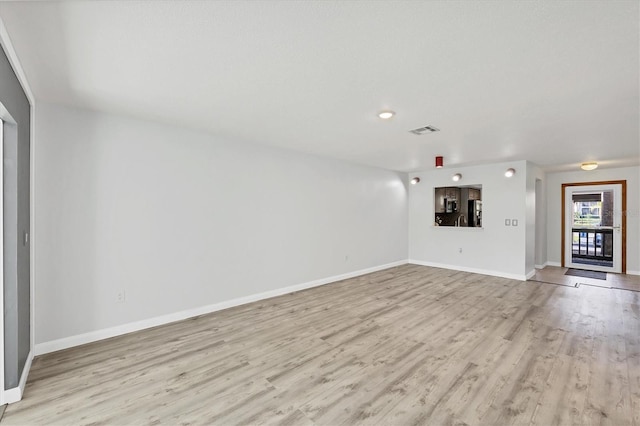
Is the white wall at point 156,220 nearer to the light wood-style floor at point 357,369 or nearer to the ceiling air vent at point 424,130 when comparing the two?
the light wood-style floor at point 357,369

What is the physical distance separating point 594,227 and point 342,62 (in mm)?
8154

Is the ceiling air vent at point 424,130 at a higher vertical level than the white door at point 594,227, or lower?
higher

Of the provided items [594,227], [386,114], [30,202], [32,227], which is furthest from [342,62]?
[594,227]

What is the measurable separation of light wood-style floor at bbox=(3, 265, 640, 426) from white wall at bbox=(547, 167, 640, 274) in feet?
10.6

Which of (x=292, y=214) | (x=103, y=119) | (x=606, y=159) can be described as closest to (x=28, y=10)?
(x=103, y=119)

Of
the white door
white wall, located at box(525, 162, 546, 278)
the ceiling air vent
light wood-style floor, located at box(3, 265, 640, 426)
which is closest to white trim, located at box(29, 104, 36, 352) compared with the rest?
light wood-style floor, located at box(3, 265, 640, 426)

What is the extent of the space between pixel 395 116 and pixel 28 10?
9.36 ft

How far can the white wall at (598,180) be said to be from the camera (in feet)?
20.4

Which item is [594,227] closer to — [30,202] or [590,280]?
[590,280]

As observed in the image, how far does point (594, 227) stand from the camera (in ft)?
22.6

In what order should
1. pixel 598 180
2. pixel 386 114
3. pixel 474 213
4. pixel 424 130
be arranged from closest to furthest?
pixel 386 114 < pixel 424 130 < pixel 598 180 < pixel 474 213

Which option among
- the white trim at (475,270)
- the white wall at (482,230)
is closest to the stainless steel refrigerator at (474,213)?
the white wall at (482,230)

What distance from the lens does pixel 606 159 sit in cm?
536

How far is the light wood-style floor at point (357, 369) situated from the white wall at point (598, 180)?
3.22 metres
